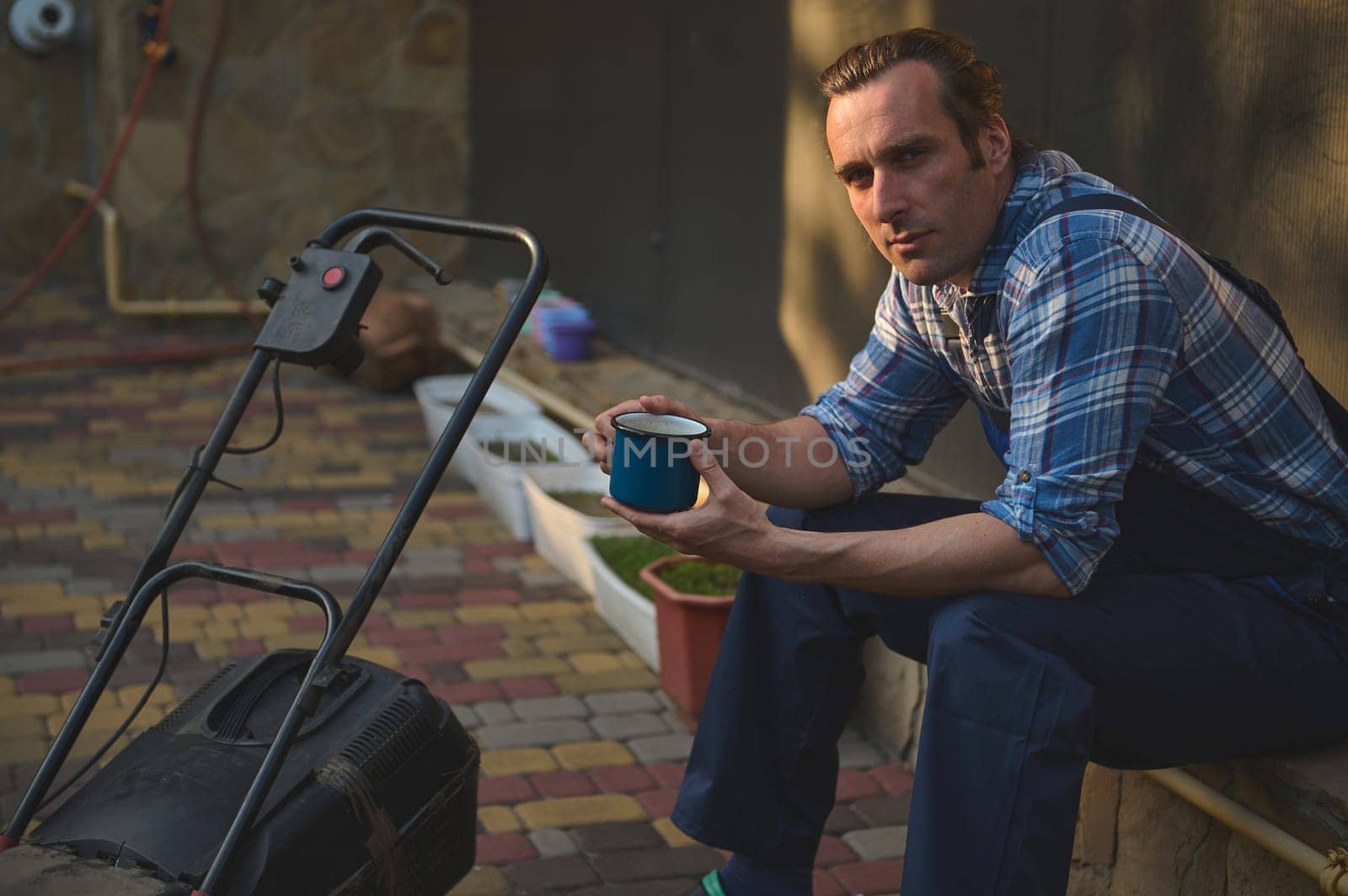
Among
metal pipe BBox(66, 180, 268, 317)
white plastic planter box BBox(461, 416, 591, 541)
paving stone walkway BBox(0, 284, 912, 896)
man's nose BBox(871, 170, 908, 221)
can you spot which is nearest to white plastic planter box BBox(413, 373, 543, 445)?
white plastic planter box BBox(461, 416, 591, 541)

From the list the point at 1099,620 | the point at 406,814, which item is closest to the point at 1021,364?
the point at 1099,620

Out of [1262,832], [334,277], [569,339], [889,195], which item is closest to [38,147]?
[569,339]

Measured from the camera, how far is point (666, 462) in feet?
7.07

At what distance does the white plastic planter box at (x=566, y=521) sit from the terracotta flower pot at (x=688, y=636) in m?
0.67

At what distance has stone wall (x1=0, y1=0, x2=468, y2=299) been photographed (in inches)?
320

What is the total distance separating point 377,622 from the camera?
4316 millimetres

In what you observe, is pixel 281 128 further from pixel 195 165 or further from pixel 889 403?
pixel 889 403

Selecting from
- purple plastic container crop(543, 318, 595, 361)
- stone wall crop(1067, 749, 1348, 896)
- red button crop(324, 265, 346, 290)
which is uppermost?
red button crop(324, 265, 346, 290)

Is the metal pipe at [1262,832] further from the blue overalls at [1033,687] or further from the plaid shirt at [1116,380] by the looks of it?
the plaid shirt at [1116,380]

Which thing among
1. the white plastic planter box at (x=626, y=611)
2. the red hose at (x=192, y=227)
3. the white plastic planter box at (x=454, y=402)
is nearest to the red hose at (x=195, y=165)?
the red hose at (x=192, y=227)

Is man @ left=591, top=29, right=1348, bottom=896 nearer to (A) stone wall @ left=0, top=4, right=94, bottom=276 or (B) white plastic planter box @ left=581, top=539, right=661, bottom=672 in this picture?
(B) white plastic planter box @ left=581, top=539, right=661, bottom=672

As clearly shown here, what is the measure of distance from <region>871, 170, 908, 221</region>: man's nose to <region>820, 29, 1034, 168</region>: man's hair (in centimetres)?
12

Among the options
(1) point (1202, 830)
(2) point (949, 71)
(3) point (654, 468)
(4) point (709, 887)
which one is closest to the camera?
(3) point (654, 468)

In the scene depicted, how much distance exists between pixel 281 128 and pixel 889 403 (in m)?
6.38
